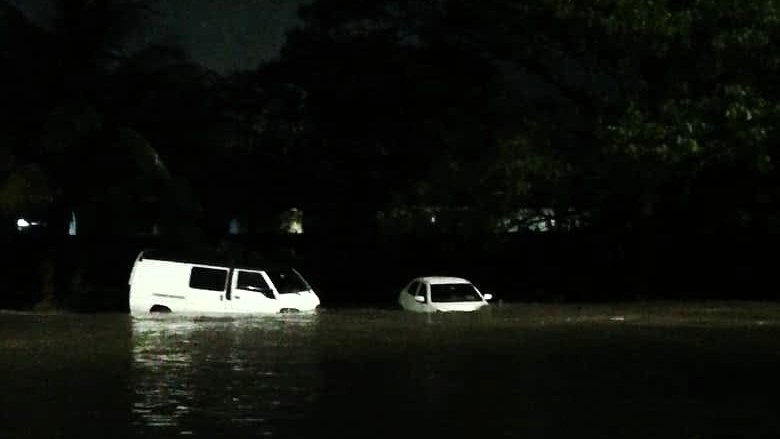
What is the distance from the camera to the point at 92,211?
37594 mm

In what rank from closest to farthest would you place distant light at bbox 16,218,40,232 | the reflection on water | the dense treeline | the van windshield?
the reflection on water < the dense treeline < the van windshield < distant light at bbox 16,218,40,232

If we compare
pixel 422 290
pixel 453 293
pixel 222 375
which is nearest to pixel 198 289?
pixel 422 290

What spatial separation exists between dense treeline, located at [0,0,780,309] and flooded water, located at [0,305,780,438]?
5.91m

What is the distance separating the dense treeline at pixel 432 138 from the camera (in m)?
30.3

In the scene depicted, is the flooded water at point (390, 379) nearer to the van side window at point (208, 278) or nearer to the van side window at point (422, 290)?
the van side window at point (208, 278)

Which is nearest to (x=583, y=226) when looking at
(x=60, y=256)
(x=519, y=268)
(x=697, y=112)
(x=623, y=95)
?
(x=519, y=268)

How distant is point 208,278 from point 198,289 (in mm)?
487

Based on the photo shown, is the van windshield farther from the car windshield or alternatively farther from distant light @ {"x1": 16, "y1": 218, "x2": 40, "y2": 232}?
distant light @ {"x1": 16, "y1": 218, "x2": 40, "y2": 232}

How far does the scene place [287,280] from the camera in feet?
117

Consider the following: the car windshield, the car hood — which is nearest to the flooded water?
the car hood

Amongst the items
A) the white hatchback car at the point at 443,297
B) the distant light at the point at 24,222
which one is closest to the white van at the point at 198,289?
the white hatchback car at the point at 443,297

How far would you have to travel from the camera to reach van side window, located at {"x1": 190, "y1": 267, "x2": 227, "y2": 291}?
30.5 meters

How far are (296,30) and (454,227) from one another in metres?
11.2

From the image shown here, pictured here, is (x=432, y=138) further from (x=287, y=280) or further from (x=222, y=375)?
(x=222, y=375)
